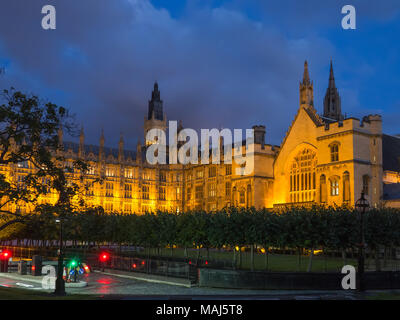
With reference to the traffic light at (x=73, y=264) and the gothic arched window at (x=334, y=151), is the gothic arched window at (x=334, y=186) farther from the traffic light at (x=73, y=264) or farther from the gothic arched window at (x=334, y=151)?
the traffic light at (x=73, y=264)

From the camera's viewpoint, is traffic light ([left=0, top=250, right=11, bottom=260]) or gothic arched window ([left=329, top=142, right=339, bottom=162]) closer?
traffic light ([left=0, top=250, right=11, bottom=260])

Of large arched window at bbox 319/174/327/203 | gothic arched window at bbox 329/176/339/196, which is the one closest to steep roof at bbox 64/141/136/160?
large arched window at bbox 319/174/327/203

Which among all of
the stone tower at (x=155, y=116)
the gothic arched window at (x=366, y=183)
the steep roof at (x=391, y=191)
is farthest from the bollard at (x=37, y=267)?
the stone tower at (x=155, y=116)

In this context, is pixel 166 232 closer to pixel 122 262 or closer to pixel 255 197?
pixel 122 262

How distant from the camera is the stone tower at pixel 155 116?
140000mm

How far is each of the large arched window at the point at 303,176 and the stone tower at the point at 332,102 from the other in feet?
143

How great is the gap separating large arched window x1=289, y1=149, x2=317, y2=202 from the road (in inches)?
1482

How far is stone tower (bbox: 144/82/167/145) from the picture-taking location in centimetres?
14000

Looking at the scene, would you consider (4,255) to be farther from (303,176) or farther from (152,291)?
(303,176)

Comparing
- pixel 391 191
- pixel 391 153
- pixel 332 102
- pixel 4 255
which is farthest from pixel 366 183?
pixel 332 102

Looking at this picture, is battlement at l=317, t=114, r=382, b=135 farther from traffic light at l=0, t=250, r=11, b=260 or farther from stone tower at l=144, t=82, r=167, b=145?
stone tower at l=144, t=82, r=167, b=145
